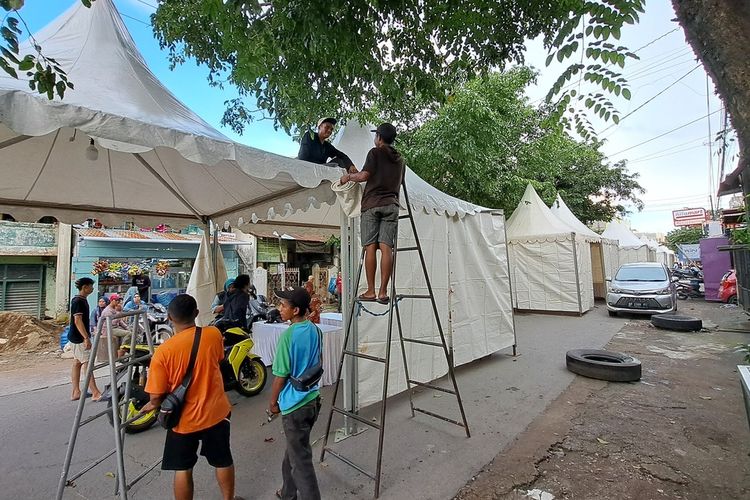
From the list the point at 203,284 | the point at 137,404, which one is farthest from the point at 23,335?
the point at 137,404

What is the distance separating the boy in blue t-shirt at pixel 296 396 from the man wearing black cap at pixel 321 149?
1.61m

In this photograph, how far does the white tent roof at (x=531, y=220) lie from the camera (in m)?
11.2

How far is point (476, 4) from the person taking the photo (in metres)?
3.20

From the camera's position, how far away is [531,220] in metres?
11.6

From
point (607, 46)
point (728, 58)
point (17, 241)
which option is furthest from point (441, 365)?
point (17, 241)

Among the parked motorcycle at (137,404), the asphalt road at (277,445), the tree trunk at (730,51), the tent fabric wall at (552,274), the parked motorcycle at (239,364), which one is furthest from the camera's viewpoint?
the tent fabric wall at (552,274)

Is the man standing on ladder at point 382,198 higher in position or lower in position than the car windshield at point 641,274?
higher

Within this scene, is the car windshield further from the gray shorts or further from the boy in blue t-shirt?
the boy in blue t-shirt

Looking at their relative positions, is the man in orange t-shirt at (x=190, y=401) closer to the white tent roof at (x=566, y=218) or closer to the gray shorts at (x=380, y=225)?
the gray shorts at (x=380, y=225)

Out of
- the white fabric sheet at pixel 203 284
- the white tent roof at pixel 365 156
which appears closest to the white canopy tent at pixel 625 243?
the white tent roof at pixel 365 156

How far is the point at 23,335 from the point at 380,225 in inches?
409

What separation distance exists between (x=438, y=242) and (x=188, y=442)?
149 inches

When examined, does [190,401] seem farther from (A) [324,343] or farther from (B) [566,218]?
(B) [566,218]

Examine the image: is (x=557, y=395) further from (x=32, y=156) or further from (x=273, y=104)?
(x=32, y=156)
